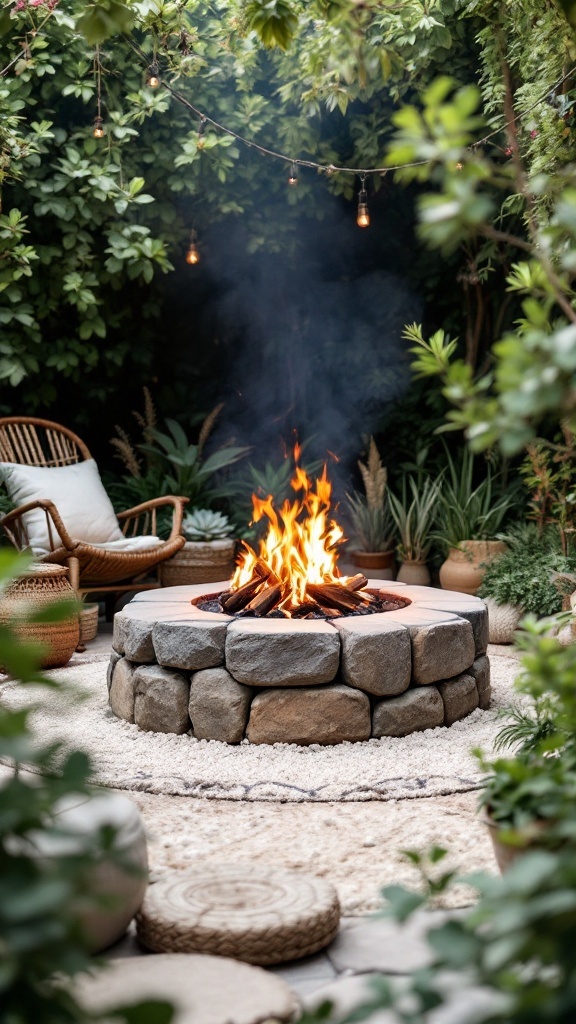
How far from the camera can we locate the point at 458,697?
3803 millimetres

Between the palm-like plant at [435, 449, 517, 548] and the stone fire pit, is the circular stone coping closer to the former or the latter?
the stone fire pit

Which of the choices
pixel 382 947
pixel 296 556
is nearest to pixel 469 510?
pixel 296 556

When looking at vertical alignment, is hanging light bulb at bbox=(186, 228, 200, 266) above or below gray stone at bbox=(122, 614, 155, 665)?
above

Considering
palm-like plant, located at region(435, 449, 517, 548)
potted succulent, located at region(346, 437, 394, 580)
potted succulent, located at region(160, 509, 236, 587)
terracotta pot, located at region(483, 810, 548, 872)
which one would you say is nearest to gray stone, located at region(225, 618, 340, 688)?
terracotta pot, located at region(483, 810, 548, 872)

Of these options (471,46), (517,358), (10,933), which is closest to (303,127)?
(471,46)

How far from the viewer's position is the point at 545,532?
5.88 metres

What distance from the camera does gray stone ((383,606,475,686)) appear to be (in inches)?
144

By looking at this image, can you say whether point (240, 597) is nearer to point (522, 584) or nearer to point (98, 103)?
point (522, 584)

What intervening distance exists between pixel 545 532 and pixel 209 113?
10.5 feet

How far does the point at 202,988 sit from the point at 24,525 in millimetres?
4073

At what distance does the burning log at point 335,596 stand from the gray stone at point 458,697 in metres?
0.48

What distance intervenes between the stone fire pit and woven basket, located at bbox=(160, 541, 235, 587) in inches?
88.6

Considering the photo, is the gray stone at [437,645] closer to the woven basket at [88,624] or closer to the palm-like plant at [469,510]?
the woven basket at [88,624]

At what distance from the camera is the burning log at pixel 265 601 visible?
12.7ft
